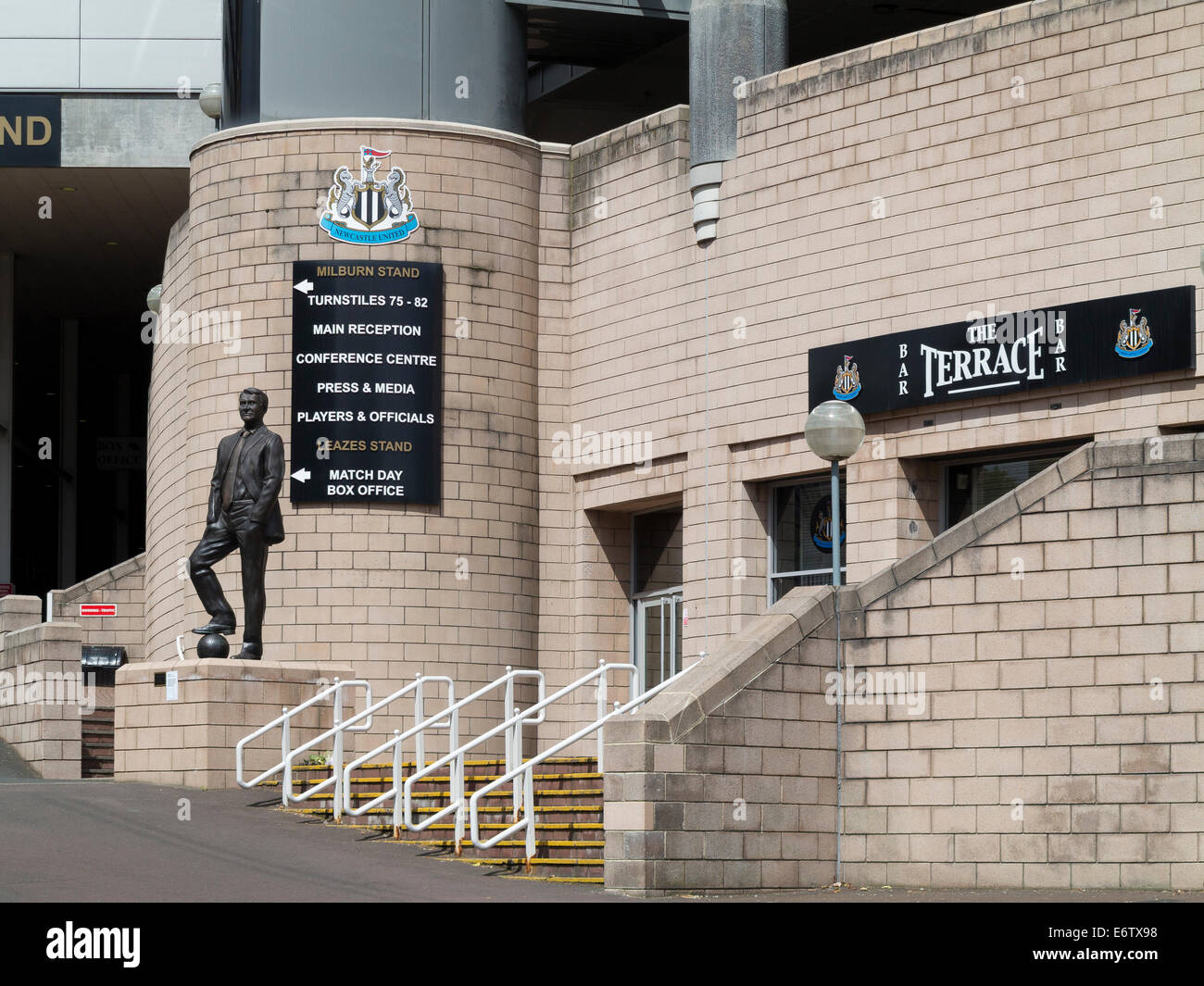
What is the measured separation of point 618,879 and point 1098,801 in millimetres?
3535

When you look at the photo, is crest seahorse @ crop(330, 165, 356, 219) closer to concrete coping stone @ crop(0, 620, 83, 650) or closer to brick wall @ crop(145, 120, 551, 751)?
brick wall @ crop(145, 120, 551, 751)

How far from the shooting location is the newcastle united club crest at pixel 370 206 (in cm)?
2394

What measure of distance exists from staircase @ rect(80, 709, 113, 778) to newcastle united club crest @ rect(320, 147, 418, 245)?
Result: 6696 millimetres

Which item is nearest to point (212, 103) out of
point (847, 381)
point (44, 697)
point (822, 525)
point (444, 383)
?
point (444, 383)

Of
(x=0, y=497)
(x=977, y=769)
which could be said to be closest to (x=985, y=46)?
(x=977, y=769)

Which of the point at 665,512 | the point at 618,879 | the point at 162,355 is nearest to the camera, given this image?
the point at 618,879

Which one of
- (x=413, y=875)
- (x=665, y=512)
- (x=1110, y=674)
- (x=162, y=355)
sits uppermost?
(x=162, y=355)

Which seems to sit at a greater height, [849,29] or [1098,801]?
[849,29]

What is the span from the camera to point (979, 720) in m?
14.7

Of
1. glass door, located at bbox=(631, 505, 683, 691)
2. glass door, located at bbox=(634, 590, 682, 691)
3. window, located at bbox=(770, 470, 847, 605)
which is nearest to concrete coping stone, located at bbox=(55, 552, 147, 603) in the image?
glass door, located at bbox=(631, 505, 683, 691)

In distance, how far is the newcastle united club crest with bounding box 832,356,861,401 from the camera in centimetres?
2108

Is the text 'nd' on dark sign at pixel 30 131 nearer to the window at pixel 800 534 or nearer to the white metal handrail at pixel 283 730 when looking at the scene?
the window at pixel 800 534

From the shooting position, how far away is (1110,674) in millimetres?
14289
